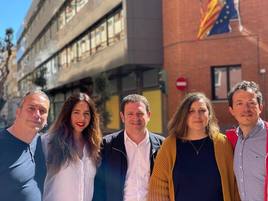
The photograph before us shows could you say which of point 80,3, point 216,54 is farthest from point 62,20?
point 216,54

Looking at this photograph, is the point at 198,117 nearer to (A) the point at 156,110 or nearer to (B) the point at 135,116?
(B) the point at 135,116

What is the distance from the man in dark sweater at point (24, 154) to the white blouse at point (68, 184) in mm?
252

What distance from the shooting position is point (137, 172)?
424cm

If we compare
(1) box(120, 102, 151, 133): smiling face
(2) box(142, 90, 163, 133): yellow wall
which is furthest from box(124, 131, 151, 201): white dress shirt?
(2) box(142, 90, 163, 133): yellow wall

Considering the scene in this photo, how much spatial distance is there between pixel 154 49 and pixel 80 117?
20583 millimetres

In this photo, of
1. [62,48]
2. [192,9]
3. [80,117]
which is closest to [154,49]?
[192,9]

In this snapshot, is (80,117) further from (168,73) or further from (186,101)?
(168,73)

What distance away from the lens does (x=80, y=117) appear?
429 cm

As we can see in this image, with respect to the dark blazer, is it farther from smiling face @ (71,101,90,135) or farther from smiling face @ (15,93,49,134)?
smiling face @ (15,93,49,134)

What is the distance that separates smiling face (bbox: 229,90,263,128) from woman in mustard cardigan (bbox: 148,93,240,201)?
30cm

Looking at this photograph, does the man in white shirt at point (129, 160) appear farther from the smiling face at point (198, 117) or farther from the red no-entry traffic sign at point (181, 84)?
the red no-entry traffic sign at point (181, 84)

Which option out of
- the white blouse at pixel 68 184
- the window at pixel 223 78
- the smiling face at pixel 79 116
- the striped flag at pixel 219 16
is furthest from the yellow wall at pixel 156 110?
the white blouse at pixel 68 184

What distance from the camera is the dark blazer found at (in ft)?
14.0

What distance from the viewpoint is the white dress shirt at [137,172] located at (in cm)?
421
